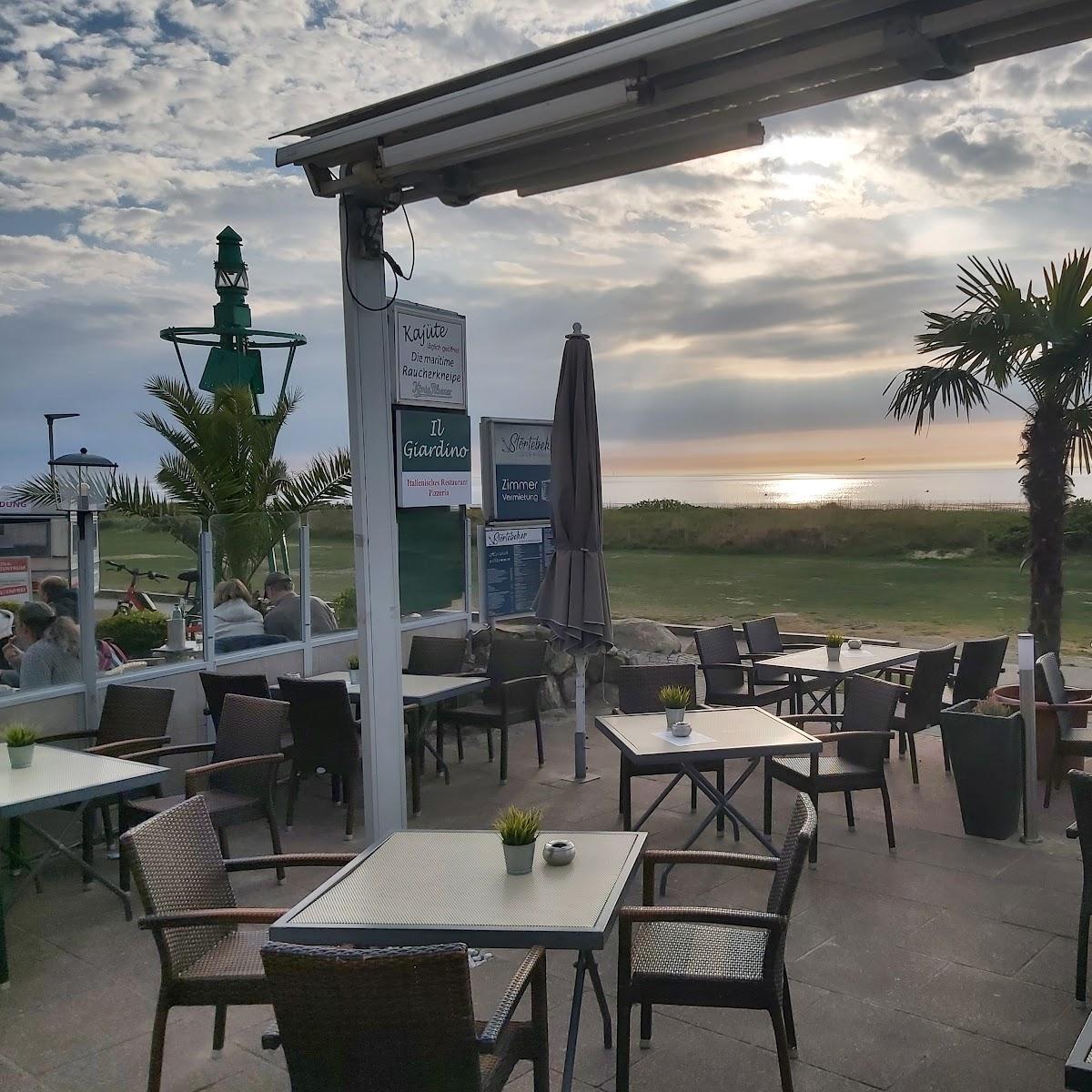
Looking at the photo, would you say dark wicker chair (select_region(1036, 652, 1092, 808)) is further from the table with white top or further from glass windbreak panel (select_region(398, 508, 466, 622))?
glass windbreak panel (select_region(398, 508, 466, 622))

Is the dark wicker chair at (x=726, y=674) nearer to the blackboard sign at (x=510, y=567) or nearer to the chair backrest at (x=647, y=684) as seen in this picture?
the chair backrest at (x=647, y=684)

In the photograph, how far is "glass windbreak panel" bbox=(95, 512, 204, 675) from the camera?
19.3 feet

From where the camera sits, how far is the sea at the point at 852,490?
27281mm

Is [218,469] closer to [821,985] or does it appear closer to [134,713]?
[134,713]

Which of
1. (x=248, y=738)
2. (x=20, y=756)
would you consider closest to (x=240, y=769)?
(x=248, y=738)

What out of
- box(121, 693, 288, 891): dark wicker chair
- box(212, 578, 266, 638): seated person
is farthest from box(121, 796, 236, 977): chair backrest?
box(212, 578, 266, 638): seated person

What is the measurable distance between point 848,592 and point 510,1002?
82.3 feet

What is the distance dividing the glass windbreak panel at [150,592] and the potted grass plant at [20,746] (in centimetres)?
157

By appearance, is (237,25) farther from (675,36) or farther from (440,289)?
(675,36)

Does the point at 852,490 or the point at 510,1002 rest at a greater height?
the point at 852,490

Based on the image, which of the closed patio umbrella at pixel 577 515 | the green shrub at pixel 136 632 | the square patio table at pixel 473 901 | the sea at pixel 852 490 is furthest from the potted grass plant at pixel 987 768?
the sea at pixel 852 490

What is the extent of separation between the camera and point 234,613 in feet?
21.1

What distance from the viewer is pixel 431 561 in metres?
7.60

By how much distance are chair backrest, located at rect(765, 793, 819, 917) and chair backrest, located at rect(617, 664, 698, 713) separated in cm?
264
